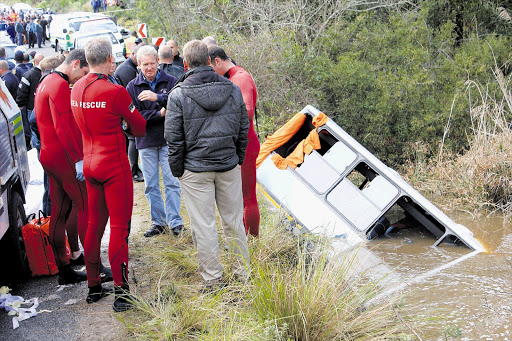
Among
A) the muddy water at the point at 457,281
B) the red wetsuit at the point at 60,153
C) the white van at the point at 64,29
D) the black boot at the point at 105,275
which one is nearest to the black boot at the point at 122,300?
the black boot at the point at 105,275

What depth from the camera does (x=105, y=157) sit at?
163 inches

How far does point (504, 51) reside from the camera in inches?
529

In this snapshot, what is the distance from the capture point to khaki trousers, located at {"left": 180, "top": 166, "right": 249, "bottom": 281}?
4.29 m

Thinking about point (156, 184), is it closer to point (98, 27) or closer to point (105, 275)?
point (105, 275)

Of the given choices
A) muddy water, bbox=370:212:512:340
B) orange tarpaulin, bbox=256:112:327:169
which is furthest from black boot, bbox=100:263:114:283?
orange tarpaulin, bbox=256:112:327:169

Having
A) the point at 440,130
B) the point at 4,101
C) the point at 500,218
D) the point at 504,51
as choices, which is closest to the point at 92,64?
the point at 4,101

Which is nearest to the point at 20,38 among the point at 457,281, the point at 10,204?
the point at 10,204

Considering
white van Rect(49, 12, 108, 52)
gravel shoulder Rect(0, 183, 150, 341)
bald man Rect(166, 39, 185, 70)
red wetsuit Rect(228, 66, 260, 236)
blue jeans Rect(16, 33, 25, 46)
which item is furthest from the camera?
blue jeans Rect(16, 33, 25, 46)

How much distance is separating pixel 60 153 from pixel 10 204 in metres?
0.81

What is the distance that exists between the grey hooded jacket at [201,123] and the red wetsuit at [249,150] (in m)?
0.67

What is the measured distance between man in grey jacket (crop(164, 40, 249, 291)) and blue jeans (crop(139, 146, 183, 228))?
67.0 inches

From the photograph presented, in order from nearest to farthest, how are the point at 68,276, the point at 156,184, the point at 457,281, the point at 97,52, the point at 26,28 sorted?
1. the point at 97,52
2. the point at 68,276
3. the point at 457,281
4. the point at 156,184
5. the point at 26,28

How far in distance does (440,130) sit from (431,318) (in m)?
7.53

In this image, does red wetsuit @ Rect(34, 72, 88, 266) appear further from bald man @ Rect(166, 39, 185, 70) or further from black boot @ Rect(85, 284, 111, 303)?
bald man @ Rect(166, 39, 185, 70)
